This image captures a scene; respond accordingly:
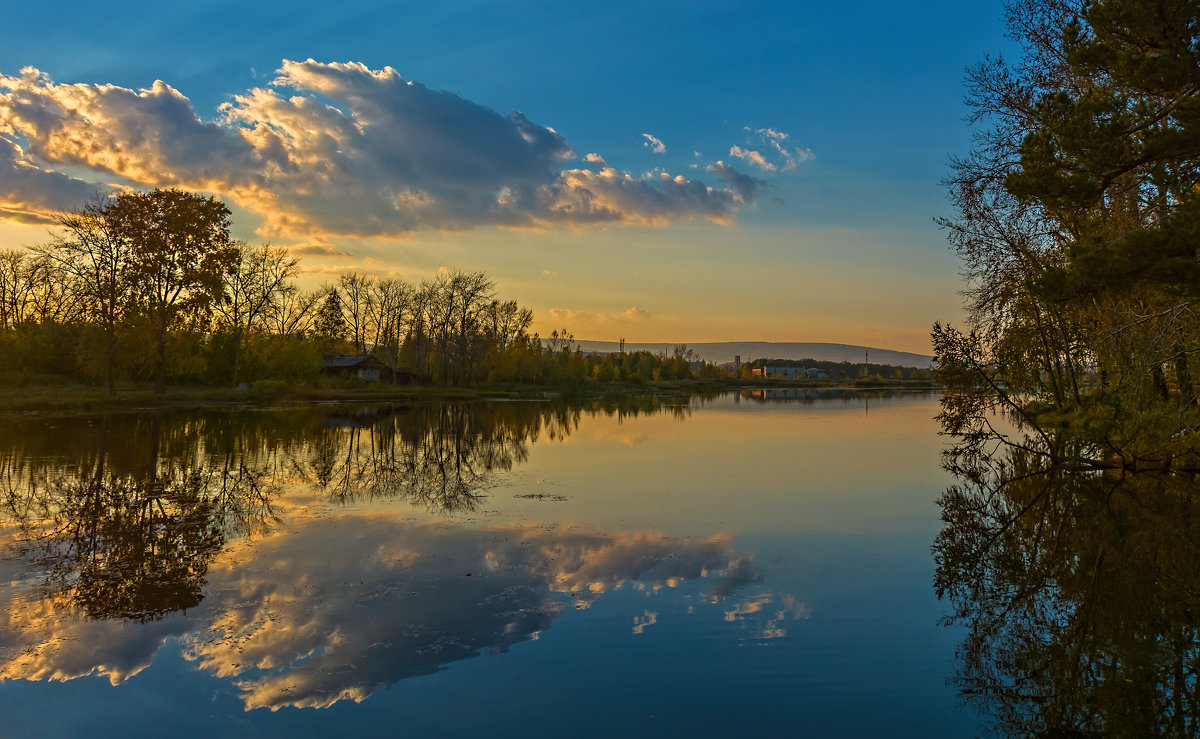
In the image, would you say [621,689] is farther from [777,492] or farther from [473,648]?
[777,492]

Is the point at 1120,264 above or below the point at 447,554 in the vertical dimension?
above

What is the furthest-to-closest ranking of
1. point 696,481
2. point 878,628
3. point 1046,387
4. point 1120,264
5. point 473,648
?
point 1046,387 < point 696,481 < point 1120,264 < point 878,628 < point 473,648

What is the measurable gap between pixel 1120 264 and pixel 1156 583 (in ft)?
14.0

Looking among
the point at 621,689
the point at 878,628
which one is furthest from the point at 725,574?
the point at 621,689

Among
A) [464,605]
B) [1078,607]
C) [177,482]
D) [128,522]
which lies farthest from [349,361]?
[1078,607]

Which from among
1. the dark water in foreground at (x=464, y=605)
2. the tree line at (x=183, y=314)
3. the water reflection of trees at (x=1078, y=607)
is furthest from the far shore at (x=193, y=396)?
the water reflection of trees at (x=1078, y=607)

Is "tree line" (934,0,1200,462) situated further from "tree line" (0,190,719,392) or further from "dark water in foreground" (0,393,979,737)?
"tree line" (0,190,719,392)

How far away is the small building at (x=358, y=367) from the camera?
74562 mm

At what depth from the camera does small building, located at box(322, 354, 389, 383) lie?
74562 millimetres

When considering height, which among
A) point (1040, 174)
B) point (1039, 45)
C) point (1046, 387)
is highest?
point (1039, 45)

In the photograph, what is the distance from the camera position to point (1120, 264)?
366 inches

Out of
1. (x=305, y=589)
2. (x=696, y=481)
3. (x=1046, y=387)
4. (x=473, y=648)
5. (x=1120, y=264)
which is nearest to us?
(x=473, y=648)

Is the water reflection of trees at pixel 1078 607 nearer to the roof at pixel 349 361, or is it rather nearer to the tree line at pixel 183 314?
the tree line at pixel 183 314

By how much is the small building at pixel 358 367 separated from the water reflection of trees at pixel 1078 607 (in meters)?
68.2
